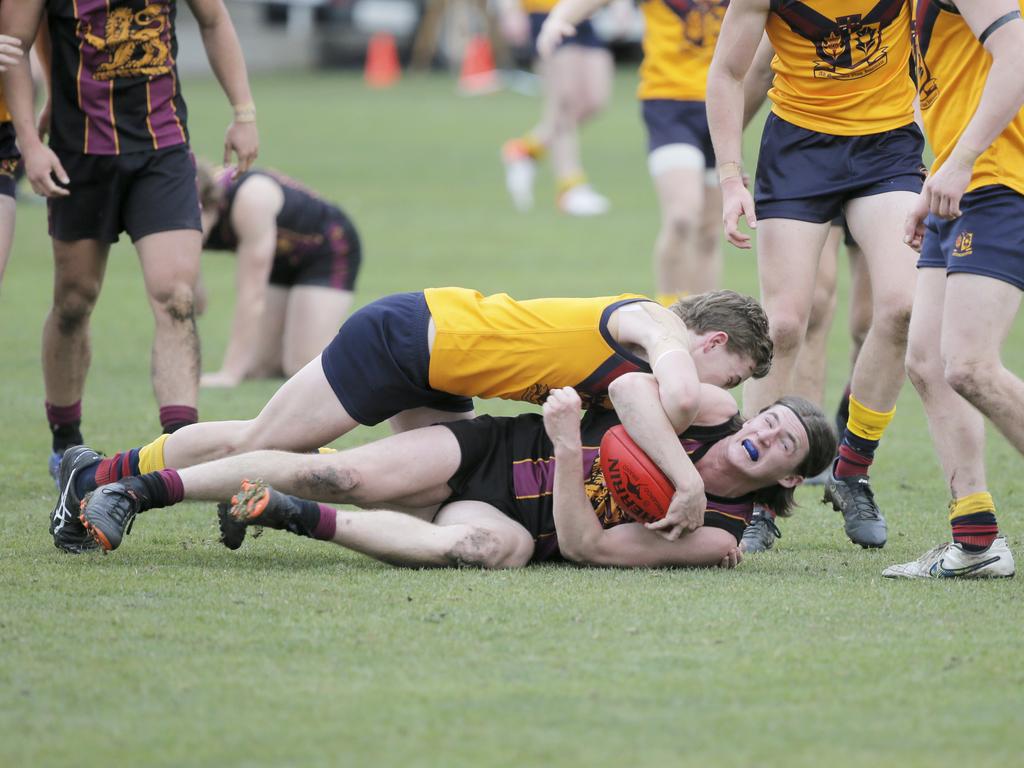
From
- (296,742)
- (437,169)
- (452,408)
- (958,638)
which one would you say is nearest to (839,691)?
(958,638)

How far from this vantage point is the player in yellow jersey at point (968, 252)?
4555 millimetres

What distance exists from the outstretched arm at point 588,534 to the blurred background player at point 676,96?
4275 millimetres

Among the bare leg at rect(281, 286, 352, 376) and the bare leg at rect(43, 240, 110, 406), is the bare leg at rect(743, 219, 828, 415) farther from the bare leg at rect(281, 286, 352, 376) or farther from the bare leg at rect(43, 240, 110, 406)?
the bare leg at rect(281, 286, 352, 376)

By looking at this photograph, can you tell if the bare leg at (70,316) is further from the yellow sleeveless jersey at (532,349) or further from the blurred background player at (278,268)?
the blurred background player at (278,268)

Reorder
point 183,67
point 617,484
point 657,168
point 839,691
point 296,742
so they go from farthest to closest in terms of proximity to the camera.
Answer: point 183,67, point 657,168, point 617,484, point 839,691, point 296,742

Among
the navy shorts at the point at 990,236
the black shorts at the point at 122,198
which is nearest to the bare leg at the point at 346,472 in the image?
the black shorts at the point at 122,198

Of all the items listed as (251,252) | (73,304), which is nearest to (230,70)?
(73,304)

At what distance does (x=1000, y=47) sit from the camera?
4.53 m

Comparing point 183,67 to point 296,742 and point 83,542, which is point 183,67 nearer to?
point 83,542

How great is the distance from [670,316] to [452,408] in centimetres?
87

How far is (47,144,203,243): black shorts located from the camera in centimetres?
624

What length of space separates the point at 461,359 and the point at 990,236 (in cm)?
167

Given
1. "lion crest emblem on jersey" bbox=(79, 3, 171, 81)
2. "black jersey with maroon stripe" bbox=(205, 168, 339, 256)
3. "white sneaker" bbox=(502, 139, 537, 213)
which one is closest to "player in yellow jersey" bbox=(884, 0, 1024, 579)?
"lion crest emblem on jersey" bbox=(79, 3, 171, 81)

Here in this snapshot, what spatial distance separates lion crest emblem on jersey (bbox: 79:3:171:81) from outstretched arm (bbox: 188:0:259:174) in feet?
0.84
